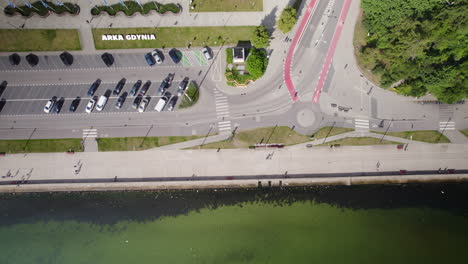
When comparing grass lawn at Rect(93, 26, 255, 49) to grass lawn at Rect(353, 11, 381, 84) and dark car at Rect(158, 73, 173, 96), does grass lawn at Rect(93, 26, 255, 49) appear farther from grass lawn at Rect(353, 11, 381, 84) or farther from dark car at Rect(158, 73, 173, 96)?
grass lawn at Rect(353, 11, 381, 84)

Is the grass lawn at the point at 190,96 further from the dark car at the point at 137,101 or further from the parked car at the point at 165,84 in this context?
the dark car at the point at 137,101

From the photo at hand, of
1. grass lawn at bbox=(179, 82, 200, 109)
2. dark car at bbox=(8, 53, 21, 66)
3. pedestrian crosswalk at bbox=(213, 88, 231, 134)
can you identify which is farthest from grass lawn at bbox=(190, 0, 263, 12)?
dark car at bbox=(8, 53, 21, 66)

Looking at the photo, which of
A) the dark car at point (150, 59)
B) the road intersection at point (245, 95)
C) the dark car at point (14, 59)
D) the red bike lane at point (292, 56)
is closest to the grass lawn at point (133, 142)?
the road intersection at point (245, 95)

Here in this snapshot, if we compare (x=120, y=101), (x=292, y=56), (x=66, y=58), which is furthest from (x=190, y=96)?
(x=66, y=58)

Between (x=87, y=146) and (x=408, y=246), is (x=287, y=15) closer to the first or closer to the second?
(x=87, y=146)

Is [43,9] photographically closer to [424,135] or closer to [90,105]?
[90,105]
